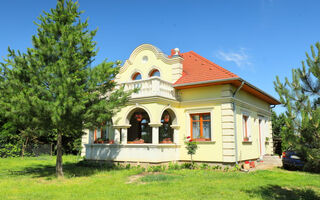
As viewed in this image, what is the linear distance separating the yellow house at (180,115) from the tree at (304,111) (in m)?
6.58

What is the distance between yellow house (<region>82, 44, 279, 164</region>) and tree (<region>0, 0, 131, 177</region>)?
1.64 meters

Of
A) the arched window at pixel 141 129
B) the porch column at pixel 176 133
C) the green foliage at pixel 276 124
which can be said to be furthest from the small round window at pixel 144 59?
the green foliage at pixel 276 124

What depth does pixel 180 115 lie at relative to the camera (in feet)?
48.6

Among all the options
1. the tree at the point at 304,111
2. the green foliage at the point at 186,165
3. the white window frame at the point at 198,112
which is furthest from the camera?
the white window frame at the point at 198,112

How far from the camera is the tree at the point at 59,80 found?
31.3ft

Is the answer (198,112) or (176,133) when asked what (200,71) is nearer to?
(198,112)

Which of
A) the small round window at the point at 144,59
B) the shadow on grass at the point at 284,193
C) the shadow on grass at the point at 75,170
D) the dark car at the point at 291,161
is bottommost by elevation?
the shadow on grass at the point at 75,170

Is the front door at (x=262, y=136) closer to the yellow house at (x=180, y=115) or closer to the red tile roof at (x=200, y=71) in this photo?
the yellow house at (x=180, y=115)

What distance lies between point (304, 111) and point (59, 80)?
789cm

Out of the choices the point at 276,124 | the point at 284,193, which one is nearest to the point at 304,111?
the point at 284,193

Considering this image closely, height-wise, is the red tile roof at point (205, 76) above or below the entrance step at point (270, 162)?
above

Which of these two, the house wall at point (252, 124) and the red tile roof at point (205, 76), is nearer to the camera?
the red tile roof at point (205, 76)

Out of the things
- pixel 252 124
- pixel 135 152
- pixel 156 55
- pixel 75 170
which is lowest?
pixel 75 170

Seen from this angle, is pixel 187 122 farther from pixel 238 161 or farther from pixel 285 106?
pixel 285 106
